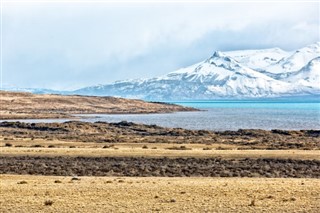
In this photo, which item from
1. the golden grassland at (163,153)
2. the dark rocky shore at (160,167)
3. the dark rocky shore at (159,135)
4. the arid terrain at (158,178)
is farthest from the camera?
the dark rocky shore at (159,135)

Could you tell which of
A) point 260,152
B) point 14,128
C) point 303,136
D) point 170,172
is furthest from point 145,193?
point 14,128

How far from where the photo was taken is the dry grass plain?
2806 centimetres

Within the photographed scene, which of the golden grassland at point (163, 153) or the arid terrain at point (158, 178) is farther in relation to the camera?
the golden grassland at point (163, 153)

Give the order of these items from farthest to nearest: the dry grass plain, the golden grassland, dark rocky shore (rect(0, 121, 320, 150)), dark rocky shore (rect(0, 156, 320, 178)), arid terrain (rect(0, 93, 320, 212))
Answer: dark rocky shore (rect(0, 121, 320, 150)), the golden grassland, dark rocky shore (rect(0, 156, 320, 178)), arid terrain (rect(0, 93, 320, 212)), the dry grass plain

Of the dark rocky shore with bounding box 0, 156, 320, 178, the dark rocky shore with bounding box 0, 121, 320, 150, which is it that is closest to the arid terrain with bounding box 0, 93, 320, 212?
the dark rocky shore with bounding box 0, 156, 320, 178

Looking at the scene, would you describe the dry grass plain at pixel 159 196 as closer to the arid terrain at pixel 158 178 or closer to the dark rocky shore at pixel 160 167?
the arid terrain at pixel 158 178

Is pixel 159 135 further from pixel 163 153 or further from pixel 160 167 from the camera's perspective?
pixel 160 167

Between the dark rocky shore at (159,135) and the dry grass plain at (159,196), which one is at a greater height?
the dark rocky shore at (159,135)

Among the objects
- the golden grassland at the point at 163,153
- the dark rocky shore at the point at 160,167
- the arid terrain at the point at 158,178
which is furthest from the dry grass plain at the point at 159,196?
the golden grassland at the point at 163,153

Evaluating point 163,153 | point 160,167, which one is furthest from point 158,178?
point 163,153

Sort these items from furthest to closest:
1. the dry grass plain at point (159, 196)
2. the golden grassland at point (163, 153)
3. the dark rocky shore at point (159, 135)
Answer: the dark rocky shore at point (159, 135), the golden grassland at point (163, 153), the dry grass plain at point (159, 196)

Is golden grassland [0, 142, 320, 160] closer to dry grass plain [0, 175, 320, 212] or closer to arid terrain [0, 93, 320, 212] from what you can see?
arid terrain [0, 93, 320, 212]

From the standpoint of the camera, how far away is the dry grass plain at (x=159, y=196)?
92.1ft

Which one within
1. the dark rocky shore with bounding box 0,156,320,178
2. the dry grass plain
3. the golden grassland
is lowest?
the dark rocky shore with bounding box 0,156,320,178
